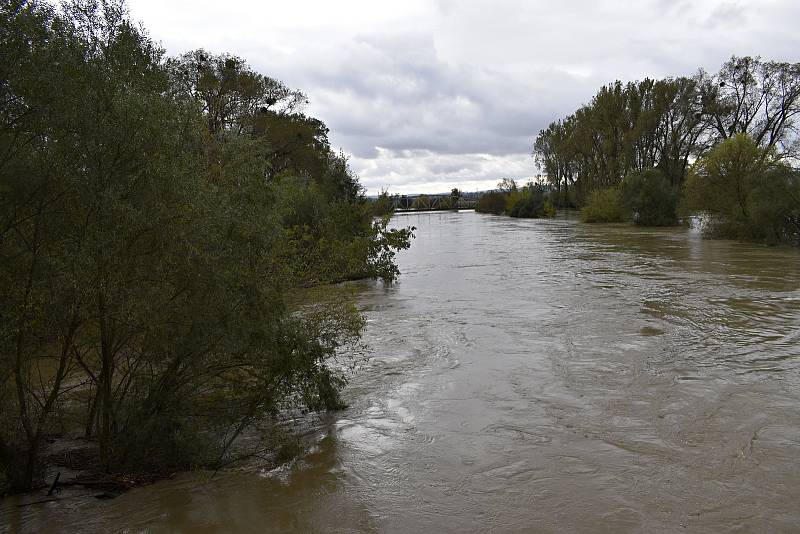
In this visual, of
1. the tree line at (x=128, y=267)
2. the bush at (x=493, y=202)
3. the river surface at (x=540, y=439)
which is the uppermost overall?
the bush at (x=493, y=202)

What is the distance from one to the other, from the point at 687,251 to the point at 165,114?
24.4 meters

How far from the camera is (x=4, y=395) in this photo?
4727 mm

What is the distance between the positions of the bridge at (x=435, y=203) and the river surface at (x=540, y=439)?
82.9m

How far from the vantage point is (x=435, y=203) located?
103500mm

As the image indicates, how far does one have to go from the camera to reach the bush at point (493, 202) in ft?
274

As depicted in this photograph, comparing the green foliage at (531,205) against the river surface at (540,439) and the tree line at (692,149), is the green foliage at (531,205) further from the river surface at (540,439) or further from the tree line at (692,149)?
the river surface at (540,439)

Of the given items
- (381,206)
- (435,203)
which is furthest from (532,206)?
(381,206)

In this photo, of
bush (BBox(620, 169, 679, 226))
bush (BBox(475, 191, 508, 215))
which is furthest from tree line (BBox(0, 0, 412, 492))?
bush (BBox(475, 191, 508, 215))

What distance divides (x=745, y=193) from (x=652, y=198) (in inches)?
521

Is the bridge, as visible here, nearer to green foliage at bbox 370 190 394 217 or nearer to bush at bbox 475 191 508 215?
bush at bbox 475 191 508 215

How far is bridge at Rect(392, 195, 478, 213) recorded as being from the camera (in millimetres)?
96750

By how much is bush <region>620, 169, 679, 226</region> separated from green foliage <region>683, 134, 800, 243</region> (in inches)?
391

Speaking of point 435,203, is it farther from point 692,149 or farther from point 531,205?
point 692,149

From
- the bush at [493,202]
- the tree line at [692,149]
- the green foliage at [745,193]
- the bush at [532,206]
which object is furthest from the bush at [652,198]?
the bush at [493,202]
